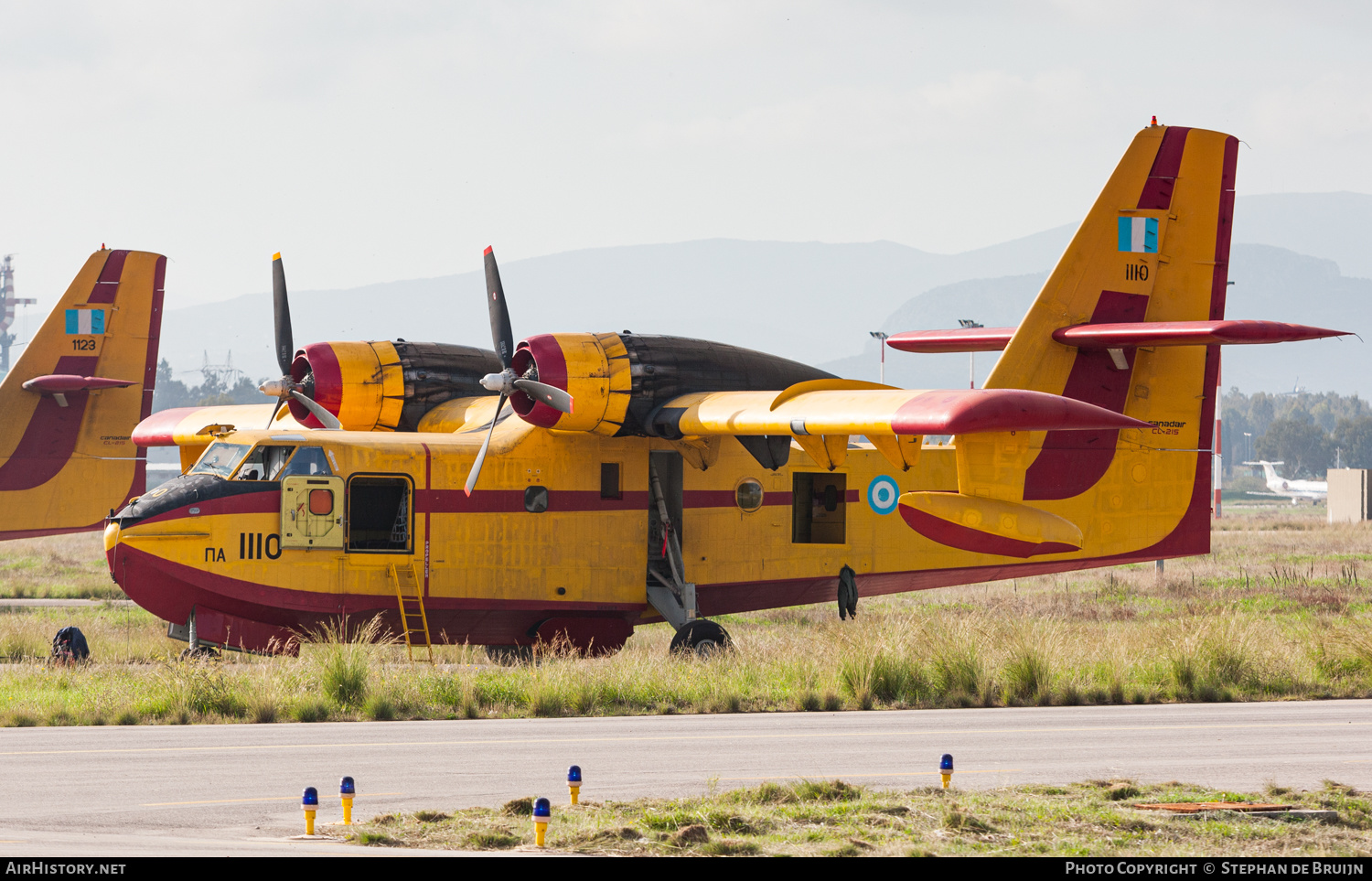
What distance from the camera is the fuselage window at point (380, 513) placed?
18547mm

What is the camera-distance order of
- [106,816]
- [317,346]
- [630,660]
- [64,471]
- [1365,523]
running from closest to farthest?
[106,816] → [630,660] → [317,346] → [64,471] → [1365,523]

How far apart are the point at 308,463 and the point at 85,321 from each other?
569 inches

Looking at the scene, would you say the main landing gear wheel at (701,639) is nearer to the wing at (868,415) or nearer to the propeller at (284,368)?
the wing at (868,415)

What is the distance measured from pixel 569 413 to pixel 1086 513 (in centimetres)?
773

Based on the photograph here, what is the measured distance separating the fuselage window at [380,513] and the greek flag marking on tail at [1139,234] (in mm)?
10936

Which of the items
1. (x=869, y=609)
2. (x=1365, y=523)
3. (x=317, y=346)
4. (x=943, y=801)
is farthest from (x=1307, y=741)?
(x=1365, y=523)

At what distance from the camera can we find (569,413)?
61.3 feet

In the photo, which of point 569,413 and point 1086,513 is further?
point 1086,513

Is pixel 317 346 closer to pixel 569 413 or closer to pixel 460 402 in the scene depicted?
pixel 460 402

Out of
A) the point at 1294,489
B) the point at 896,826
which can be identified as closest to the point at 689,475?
the point at 896,826

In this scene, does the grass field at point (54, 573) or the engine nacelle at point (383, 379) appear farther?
the grass field at point (54, 573)

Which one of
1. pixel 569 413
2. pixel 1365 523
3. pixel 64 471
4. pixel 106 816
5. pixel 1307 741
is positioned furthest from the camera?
pixel 1365 523

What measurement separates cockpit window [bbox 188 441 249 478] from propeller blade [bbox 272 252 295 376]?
4436 millimetres

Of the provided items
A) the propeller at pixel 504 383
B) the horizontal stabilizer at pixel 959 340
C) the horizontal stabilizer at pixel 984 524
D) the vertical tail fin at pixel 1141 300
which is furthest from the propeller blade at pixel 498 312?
the vertical tail fin at pixel 1141 300
